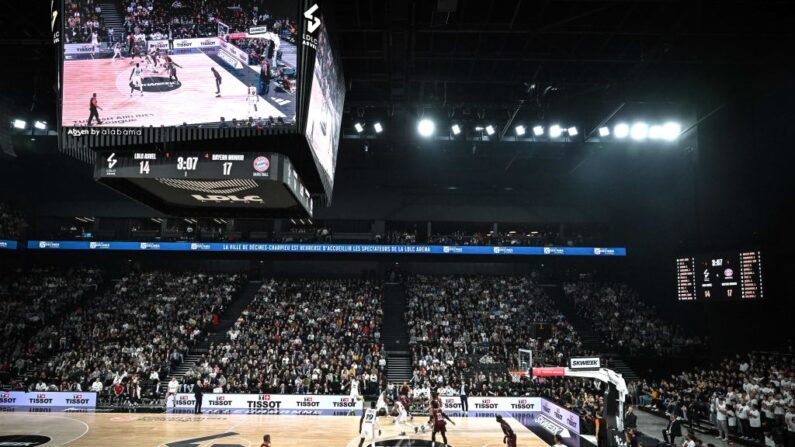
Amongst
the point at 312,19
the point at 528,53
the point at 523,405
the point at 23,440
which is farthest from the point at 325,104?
the point at 523,405

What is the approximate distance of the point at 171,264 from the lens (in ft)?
130

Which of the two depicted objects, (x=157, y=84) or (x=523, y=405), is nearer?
(x=157, y=84)

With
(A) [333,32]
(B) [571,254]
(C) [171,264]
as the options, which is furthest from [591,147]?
(C) [171,264]

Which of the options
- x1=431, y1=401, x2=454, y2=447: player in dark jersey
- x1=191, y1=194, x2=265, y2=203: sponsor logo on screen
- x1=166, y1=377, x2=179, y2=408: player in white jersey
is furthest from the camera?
x1=166, y1=377, x2=179, y2=408: player in white jersey

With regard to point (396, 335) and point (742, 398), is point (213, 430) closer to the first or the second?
point (396, 335)

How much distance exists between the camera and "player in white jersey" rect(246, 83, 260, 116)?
757 cm

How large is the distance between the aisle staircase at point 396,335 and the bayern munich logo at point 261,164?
21.4 meters

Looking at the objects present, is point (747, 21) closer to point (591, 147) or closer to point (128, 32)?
point (591, 147)

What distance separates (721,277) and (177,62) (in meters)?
20.1

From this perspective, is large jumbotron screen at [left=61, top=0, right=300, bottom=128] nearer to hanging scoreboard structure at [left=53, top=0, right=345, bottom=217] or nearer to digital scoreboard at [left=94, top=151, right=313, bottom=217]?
hanging scoreboard structure at [left=53, top=0, right=345, bottom=217]

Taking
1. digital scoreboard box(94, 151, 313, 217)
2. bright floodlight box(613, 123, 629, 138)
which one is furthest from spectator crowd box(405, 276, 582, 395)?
digital scoreboard box(94, 151, 313, 217)

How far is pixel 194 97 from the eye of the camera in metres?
7.65

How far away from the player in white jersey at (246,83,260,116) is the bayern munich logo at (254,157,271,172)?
2.42 ft

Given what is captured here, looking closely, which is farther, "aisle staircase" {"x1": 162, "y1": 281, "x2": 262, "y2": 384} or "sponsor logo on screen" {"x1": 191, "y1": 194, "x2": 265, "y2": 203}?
"aisle staircase" {"x1": 162, "y1": 281, "x2": 262, "y2": 384}
